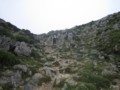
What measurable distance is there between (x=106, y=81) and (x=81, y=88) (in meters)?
5.64

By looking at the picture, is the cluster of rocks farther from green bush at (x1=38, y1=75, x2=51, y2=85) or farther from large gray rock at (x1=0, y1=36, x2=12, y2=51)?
green bush at (x1=38, y1=75, x2=51, y2=85)

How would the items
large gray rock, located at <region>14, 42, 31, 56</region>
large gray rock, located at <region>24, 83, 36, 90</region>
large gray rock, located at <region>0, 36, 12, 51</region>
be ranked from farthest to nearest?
large gray rock, located at <region>14, 42, 31, 56</region>, large gray rock, located at <region>0, 36, 12, 51</region>, large gray rock, located at <region>24, 83, 36, 90</region>

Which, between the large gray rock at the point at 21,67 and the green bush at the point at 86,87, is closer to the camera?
the green bush at the point at 86,87

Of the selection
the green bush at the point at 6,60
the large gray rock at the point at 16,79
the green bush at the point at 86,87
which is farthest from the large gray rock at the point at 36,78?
the green bush at the point at 86,87

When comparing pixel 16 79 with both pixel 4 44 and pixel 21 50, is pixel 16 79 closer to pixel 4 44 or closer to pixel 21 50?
pixel 21 50

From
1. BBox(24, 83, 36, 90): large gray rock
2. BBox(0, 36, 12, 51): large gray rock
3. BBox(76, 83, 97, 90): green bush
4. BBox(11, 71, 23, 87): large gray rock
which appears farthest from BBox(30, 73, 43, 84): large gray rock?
BBox(0, 36, 12, 51): large gray rock

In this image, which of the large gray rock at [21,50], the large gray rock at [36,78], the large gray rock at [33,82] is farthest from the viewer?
the large gray rock at [21,50]

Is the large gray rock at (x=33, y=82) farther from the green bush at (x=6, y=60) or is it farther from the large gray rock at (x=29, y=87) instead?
the green bush at (x=6, y=60)

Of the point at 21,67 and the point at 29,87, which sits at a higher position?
the point at 21,67

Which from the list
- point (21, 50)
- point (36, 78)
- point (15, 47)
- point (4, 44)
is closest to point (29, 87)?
point (36, 78)

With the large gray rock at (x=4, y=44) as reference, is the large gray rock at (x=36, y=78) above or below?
below

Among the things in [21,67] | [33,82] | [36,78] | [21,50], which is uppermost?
[21,50]

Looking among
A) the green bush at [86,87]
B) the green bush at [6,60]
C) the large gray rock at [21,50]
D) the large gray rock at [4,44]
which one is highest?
the large gray rock at [4,44]

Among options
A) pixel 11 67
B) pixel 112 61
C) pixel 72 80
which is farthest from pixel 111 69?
pixel 11 67
